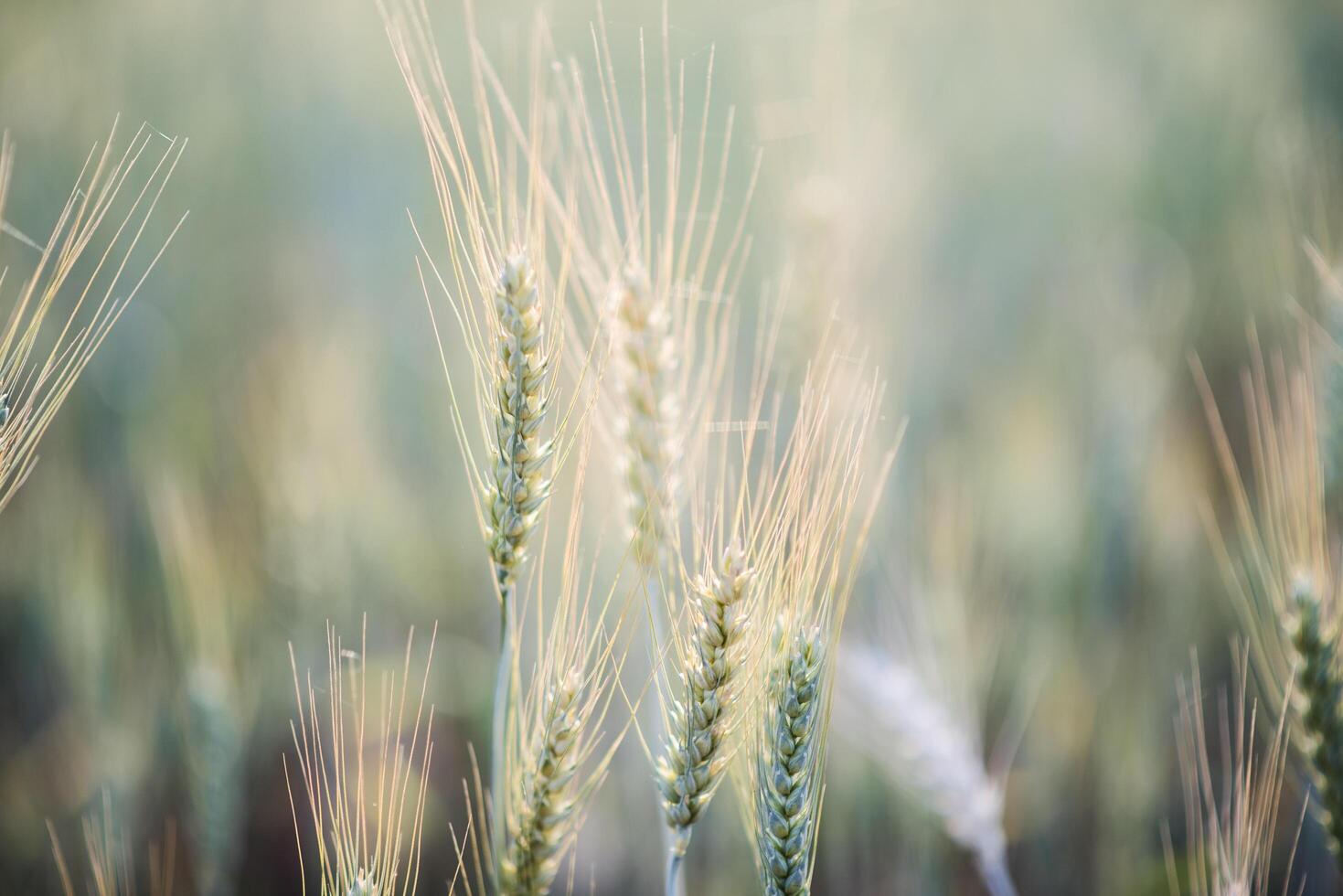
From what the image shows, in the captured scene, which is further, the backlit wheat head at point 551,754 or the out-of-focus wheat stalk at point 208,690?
the out-of-focus wheat stalk at point 208,690

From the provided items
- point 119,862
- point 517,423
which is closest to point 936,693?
point 517,423

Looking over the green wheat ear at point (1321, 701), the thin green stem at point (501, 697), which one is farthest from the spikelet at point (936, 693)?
the thin green stem at point (501, 697)

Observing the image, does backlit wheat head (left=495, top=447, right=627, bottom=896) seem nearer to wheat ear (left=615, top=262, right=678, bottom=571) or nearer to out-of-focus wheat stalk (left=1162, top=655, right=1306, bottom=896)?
wheat ear (left=615, top=262, right=678, bottom=571)

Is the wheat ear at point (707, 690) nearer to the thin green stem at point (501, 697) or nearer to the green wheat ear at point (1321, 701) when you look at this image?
the thin green stem at point (501, 697)

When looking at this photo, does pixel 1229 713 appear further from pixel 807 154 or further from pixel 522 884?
pixel 522 884

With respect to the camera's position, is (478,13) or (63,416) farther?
(478,13)

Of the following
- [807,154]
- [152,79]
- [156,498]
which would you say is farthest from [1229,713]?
[152,79]

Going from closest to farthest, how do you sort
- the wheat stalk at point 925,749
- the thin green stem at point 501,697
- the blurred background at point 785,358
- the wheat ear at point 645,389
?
the thin green stem at point 501,697, the wheat ear at point 645,389, the wheat stalk at point 925,749, the blurred background at point 785,358
